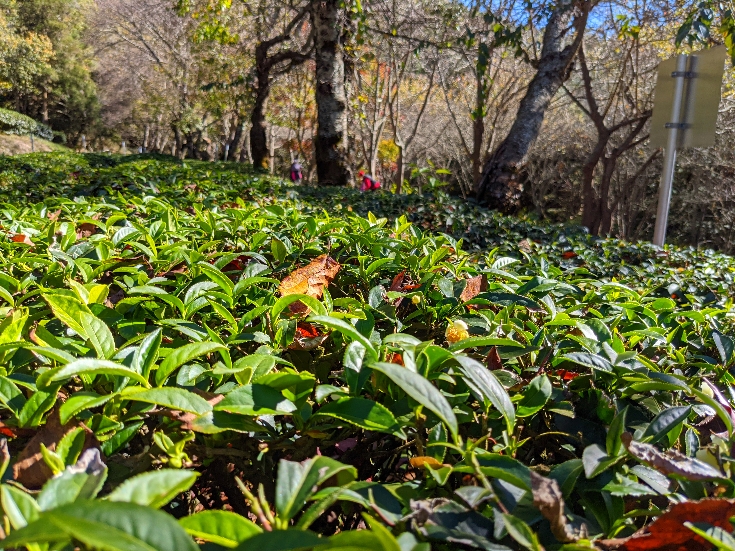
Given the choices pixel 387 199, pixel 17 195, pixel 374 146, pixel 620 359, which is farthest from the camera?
pixel 374 146

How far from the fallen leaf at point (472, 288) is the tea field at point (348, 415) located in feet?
0.06

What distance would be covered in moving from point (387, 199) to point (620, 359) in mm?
5017

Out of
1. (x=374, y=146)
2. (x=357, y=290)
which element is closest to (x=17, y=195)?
(x=357, y=290)

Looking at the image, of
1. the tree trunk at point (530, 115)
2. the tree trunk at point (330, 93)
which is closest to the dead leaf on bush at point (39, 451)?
the tree trunk at point (530, 115)

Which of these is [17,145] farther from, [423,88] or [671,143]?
[671,143]

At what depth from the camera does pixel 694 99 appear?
572 centimetres

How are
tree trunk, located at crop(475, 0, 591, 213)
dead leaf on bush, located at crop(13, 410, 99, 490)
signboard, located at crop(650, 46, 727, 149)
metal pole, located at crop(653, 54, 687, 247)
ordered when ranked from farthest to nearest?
1. tree trunk, located at crop(475, 0, 591, 213)
2. metal pole, located at crop(653, 54, 687, 247)
3. signboard, located at crop(650, 46, 727, 149)
4. dead leaf on bush, located at crop(13, 410, 99, 490)

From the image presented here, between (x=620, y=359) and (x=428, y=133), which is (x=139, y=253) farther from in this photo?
(x=428, y=133)

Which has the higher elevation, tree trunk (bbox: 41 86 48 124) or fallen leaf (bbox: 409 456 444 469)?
tree trunk (bbox: 41 86 48 124)

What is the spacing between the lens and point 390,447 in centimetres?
106

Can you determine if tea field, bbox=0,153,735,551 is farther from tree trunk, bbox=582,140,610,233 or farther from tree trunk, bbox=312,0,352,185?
tree trunk, bbox=582,140,610,233

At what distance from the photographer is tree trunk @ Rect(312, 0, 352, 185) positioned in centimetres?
877

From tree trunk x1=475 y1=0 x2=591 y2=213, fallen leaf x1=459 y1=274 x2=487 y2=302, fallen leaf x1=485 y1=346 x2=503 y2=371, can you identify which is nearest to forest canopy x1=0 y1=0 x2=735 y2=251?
tree trunk x1=475 y1=0 x2=591 y2=213

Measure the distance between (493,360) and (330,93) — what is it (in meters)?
8.34
